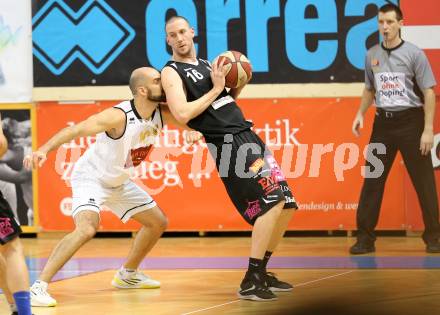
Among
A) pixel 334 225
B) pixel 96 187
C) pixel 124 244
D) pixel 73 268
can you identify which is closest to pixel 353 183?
pixel 334 225

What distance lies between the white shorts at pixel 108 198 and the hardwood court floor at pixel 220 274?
0.64 m

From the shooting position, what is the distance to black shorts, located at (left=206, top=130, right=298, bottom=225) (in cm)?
561

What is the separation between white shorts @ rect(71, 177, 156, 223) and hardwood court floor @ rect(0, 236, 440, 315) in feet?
2.11

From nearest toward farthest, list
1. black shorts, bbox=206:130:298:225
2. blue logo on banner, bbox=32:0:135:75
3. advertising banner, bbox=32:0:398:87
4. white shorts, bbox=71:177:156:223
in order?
black shorts, bbox=206:130:298:225 < white shorts, bbox=71:177:156:223 < advertising banner, bbox=32:0:398:87 < blue logo on banner, bbox=32:0:135:75

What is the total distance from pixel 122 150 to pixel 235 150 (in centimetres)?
88

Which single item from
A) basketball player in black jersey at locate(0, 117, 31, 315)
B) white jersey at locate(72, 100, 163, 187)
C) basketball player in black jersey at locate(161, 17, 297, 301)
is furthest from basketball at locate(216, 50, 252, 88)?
basketball player in black jersey at locate(0, 117, 31, 315)

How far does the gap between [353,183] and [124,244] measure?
108 inches

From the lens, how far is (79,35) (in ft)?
31.1

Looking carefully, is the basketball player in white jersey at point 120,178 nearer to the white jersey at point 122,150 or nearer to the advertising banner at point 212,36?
the white jersey at point 122,150

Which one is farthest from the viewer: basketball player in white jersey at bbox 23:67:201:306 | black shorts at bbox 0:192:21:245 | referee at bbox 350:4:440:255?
referee at bbox 350:4:440:255

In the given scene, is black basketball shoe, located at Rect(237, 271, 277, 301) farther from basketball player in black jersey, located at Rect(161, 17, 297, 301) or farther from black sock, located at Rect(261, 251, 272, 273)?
black sock, located at Rect(261, 251, 272, 273)

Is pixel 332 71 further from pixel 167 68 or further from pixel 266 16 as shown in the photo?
pixel 167 68

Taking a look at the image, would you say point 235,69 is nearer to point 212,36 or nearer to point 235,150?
point 235,150

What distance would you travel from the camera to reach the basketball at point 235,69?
5715 millimetres
